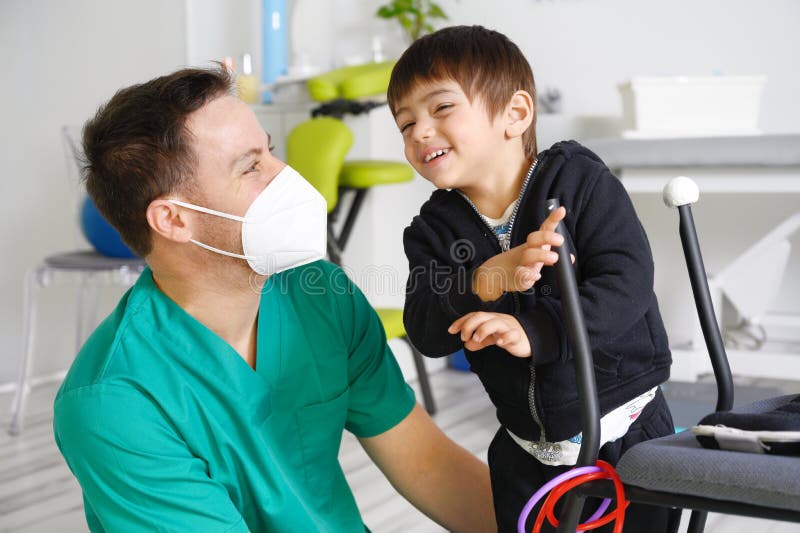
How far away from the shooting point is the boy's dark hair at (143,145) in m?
1.20

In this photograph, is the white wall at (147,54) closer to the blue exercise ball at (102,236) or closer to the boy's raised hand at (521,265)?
the blue exercise ball at (102,236)

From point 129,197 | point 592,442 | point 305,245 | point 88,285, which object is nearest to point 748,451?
point 592,442

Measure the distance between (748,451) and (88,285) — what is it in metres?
3.10

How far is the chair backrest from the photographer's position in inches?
108

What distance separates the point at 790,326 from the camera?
3.23 m

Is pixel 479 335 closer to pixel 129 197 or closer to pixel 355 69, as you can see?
pixel 129 197

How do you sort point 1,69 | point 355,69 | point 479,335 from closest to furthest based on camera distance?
point 479,335
point 355,69
point 1,69

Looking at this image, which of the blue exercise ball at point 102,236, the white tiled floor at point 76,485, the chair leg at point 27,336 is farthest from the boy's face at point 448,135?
the chair leg at point 27,336

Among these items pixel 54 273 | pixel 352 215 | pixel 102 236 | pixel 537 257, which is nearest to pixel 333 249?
pixel 352 215

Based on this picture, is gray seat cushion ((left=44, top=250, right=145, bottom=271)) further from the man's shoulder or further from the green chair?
the man's shoulder

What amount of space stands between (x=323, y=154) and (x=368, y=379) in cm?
150

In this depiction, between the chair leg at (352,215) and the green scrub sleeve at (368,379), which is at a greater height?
the green scrub sleeve at (368,379)

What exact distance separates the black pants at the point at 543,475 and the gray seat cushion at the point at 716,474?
1.12ft

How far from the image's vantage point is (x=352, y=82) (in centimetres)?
288
